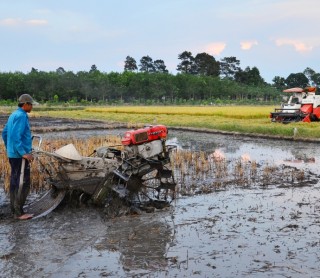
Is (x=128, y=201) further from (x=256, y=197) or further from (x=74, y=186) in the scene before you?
(x=256, y=197)

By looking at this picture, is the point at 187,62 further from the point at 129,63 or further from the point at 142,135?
the point at 142,135

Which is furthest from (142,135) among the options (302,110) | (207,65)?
(207,65)

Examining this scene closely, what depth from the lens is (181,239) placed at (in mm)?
4734

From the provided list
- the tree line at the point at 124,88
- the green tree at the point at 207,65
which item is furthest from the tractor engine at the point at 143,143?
the green tree at the point at 207,65

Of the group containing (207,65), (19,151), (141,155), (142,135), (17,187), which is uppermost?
(207,65)

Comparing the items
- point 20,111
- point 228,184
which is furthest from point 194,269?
point 228,184

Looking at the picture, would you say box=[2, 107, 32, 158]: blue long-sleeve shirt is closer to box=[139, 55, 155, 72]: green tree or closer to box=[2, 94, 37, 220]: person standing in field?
box=[2, 94, 37, 220]: person standing in field

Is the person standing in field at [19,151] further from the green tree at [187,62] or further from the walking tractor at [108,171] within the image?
the green tree at [187,62]

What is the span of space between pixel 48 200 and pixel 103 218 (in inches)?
33.1

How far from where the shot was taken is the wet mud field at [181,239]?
3934 mm

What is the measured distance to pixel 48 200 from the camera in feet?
19.1

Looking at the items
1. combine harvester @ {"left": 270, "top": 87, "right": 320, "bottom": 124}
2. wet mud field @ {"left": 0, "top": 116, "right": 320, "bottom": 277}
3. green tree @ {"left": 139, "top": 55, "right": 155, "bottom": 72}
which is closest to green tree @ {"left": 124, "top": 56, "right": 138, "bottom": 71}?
green tree @ {"left": 139, "top": 55, "right": 155, "bottom": 72}

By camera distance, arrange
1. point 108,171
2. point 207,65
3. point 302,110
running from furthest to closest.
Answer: point 207,65
point 302,110
point 108,171

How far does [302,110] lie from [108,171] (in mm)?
16449
